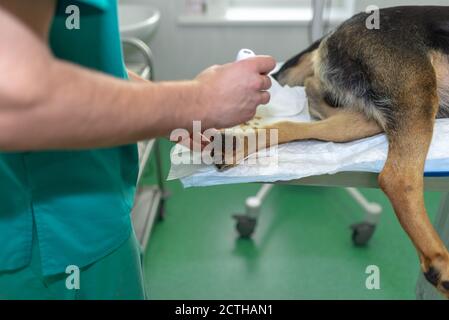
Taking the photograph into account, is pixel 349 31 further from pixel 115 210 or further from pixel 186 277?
pixel 186 277

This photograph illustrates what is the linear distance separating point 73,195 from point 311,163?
1.50 feet

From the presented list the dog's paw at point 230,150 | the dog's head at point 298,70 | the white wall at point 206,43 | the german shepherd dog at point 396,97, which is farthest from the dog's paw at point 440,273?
the white wall at point 206,43

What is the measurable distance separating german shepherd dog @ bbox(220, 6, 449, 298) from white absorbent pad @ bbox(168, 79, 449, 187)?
23 millimetres

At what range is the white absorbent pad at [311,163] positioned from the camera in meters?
0.85

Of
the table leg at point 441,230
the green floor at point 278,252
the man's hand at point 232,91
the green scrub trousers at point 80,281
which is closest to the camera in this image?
the man's hand at point 232,91

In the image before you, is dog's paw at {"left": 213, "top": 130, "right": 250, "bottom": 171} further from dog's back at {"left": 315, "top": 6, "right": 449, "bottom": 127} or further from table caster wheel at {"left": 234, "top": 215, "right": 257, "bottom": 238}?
table caster wheel at {"left": 234, "top": 215, "right": 257, "bottom": 238}

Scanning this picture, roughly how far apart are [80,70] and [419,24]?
2.54 feet

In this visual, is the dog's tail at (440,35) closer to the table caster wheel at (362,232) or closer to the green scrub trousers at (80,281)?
the green scrub trousers at (80,281)

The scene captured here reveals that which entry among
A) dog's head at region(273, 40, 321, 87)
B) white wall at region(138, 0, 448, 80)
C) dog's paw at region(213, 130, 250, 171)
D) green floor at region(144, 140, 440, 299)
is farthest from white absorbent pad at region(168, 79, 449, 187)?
white wall at region(138, 0, 448, 80)

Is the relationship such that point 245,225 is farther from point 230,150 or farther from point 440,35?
point 440,35

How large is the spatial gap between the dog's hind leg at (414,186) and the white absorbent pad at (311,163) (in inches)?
1.3

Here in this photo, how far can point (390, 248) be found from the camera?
6.09ft

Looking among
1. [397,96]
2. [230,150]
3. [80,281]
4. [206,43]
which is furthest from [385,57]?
[206,43]
